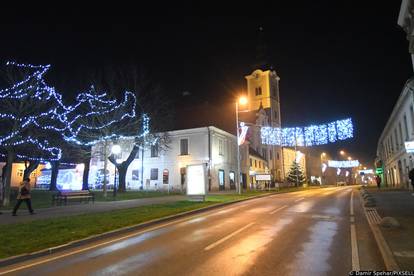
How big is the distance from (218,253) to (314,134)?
106 ft

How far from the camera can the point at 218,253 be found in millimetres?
8344

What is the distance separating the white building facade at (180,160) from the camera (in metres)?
44.0

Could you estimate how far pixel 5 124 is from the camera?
27625mm

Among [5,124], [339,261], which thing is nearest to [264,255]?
[339,261]

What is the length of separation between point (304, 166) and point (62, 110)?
241 ft

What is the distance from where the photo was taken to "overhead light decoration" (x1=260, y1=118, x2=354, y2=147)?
33469mm

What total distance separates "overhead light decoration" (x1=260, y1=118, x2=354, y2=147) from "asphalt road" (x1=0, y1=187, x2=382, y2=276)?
908 inches

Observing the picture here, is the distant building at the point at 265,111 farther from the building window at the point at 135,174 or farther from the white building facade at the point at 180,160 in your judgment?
the building window at the point at 135,174

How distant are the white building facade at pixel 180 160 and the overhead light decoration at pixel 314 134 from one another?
6.98 metres

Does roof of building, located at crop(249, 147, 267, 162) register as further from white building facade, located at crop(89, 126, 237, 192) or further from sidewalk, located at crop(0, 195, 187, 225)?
sidewalk, located at crop(0, 195, 187, 225)

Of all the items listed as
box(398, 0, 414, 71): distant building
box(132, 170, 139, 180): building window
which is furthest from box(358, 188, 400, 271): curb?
box(132, 170, 139, 180): building window

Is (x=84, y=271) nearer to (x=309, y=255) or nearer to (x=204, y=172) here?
(x=309, y=255)

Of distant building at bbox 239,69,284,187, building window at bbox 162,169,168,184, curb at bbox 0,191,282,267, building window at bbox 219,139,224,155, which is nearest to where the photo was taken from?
curb at bbox 0,191,282,267

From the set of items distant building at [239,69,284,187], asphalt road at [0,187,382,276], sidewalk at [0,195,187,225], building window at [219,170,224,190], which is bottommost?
asphalt road at [0,187,382,276]
